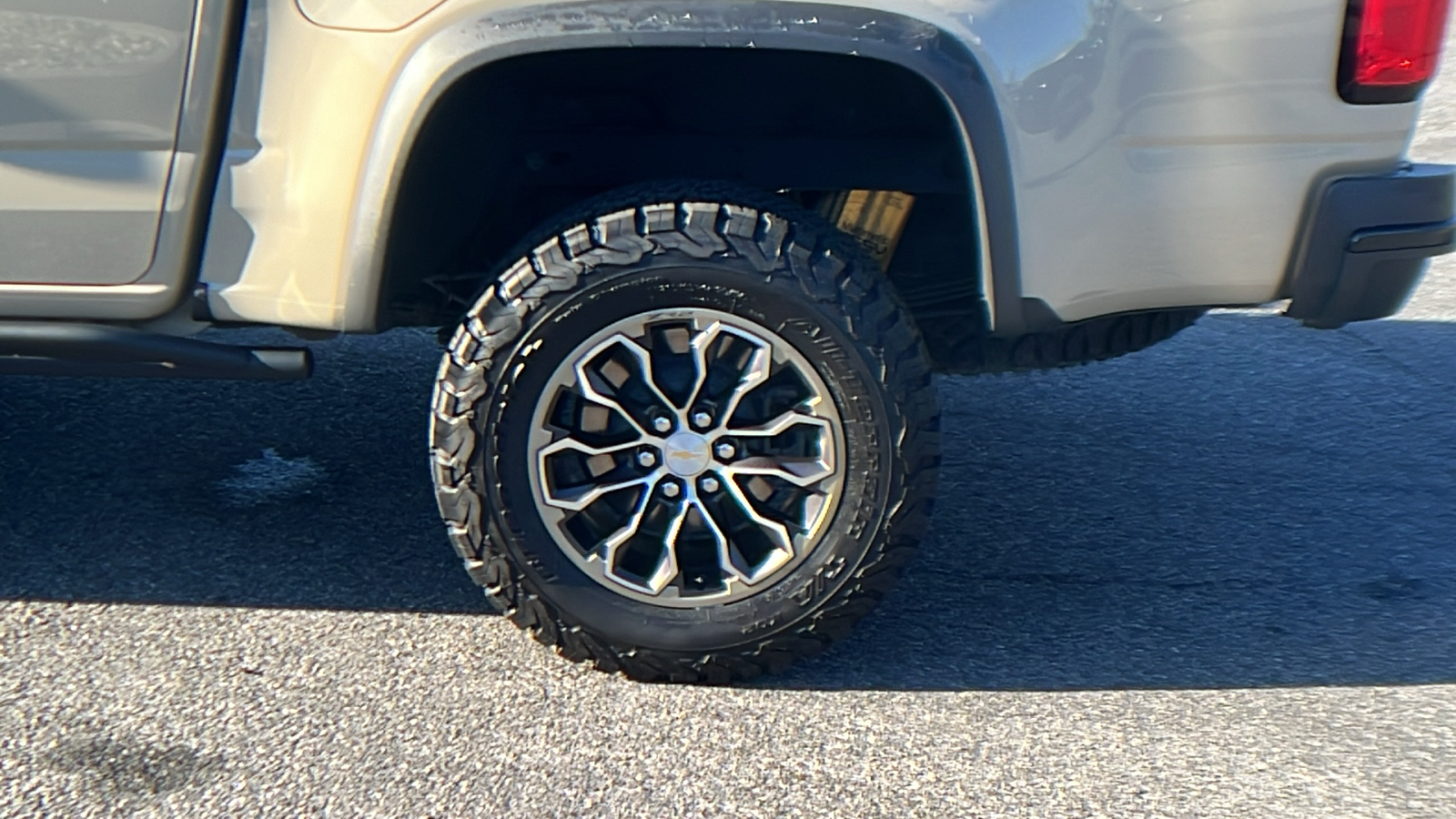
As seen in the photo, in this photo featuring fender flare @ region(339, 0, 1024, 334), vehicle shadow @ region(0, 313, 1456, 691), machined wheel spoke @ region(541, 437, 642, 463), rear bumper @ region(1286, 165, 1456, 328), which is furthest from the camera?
vehicle shadow @ region(0, 313, 1456, 691)

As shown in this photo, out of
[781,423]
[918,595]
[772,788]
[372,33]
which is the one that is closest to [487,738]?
[772,788]

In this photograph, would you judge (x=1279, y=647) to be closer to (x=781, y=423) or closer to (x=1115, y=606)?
(x=1115, y=606)

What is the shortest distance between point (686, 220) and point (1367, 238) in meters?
1.26

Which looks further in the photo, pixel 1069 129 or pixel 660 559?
pixel 660 559

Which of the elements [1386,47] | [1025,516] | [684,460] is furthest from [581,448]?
[1386,47]

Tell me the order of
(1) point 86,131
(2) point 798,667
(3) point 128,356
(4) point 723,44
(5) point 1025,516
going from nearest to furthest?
(4) point 723,44
(1) point 86,131
(3) point 128,356
(2) point 798,667
(5) point 1025,516

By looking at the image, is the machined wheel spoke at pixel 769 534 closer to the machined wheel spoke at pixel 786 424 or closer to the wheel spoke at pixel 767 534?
the wheel spoke at pixel 767 534

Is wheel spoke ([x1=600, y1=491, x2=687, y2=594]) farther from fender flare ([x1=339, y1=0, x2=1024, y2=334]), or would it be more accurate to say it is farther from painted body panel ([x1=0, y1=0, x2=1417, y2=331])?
fender flare ([x1=339, y1=0, x2=1024, y2=334])

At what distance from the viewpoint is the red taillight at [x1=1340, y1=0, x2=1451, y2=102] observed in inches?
95.4

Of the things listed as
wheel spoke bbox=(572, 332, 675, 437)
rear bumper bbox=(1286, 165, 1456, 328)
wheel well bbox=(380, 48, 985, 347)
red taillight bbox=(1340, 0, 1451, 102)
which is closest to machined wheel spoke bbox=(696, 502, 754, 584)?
wheel spoke bbox=(572, 332, 675, 437)

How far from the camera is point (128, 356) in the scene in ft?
8.70

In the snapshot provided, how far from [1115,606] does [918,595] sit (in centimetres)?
45

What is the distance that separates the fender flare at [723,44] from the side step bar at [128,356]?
547 millimetres

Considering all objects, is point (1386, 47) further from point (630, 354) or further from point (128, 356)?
point (128, 356)
